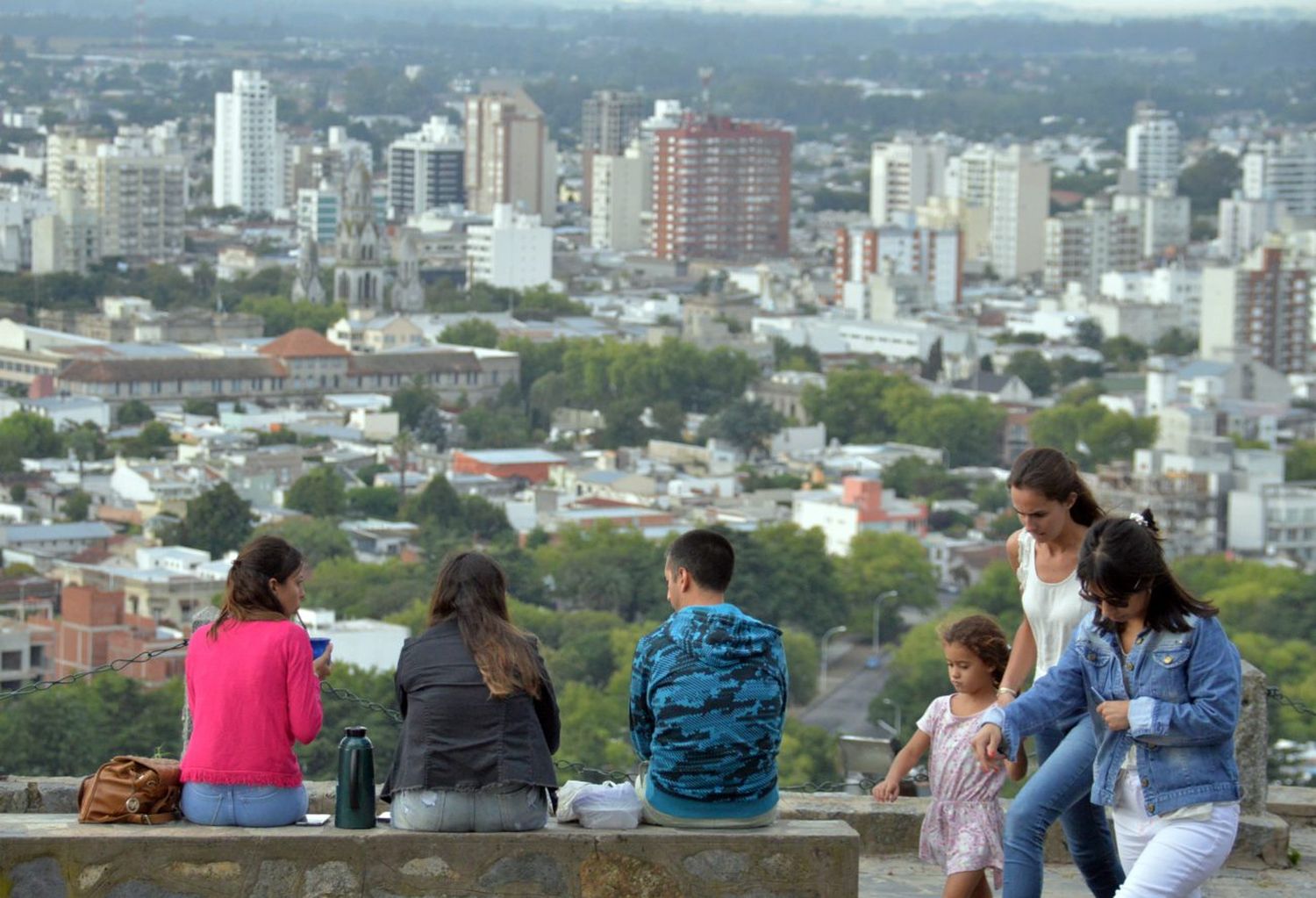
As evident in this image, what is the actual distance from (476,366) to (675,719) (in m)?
40.5

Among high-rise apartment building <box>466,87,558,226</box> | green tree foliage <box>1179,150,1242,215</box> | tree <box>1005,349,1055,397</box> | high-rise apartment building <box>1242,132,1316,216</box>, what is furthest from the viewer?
green tree foliage <box>1179,150,1242,215</box>

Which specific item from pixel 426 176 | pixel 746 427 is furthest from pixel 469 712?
pixel 426 176

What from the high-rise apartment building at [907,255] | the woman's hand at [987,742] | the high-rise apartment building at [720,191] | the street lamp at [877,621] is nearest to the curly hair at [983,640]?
the woman's hand at [987,742]

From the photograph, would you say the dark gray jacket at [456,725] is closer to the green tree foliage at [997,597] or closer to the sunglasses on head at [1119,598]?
the sunglasses on head at [1119,598]

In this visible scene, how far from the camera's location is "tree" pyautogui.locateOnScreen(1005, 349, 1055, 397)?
Answer: 45656 mm

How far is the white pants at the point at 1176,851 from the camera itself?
11.8 ft

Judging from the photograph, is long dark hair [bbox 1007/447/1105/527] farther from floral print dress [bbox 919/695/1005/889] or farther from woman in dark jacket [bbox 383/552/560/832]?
woman in dark jacket [bbox 383/552/560/832]

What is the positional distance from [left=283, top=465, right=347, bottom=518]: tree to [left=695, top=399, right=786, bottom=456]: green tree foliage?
808cm

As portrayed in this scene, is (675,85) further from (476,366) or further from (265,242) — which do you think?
(476,366)

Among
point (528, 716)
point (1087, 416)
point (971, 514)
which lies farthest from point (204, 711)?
point (1087, 416)

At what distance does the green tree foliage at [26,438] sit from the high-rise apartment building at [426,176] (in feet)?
136

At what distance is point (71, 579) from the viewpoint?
82.3 feet

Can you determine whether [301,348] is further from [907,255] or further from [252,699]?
[252,699]

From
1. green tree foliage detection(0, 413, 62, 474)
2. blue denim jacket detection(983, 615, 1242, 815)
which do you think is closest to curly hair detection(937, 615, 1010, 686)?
blue denim jacket detection(983, 615, 1242, 815)
